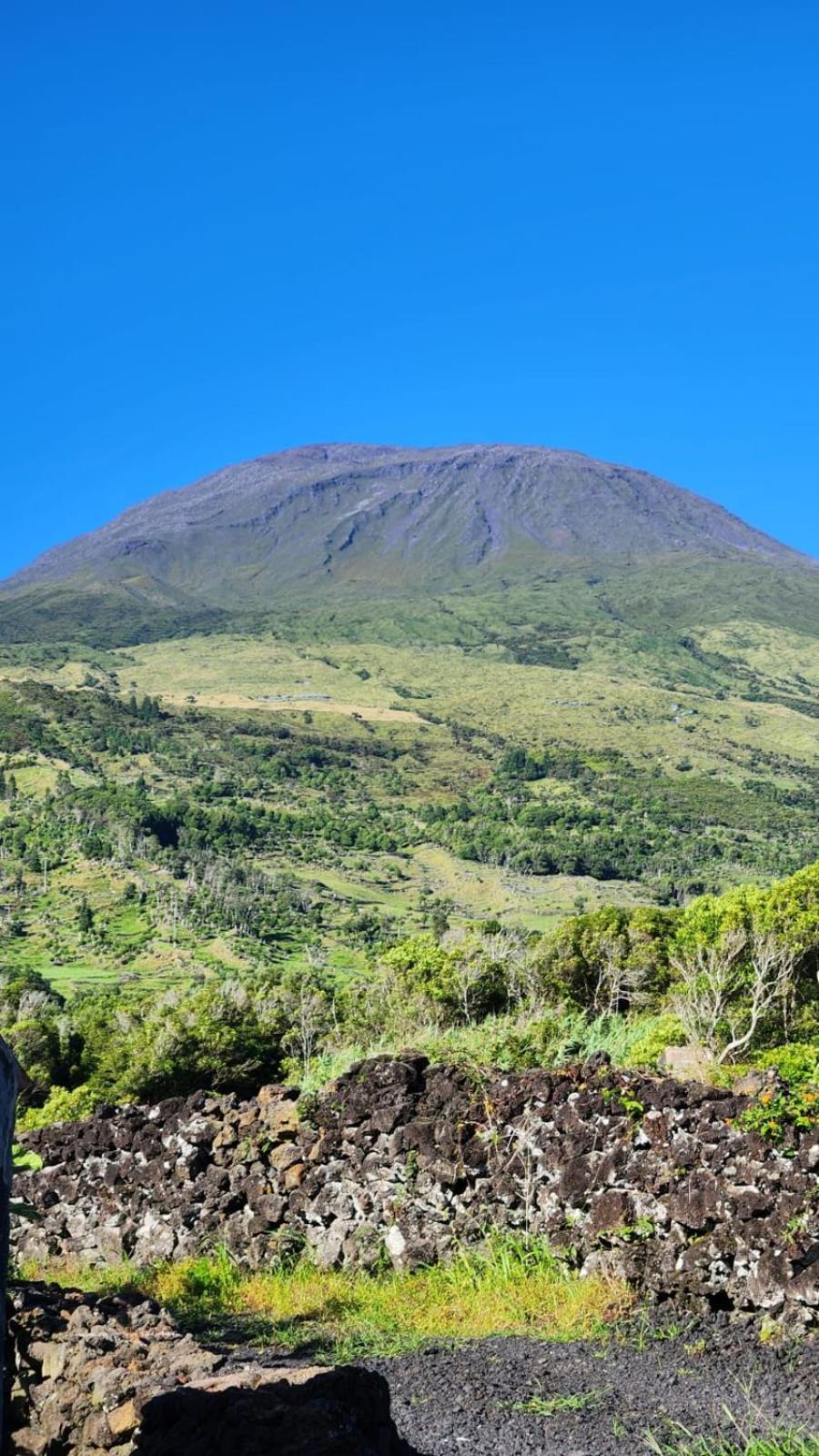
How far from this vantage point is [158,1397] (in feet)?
14.6

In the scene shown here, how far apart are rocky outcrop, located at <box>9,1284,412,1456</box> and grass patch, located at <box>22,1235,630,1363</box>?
1.57 m

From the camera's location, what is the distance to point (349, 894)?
108 metres

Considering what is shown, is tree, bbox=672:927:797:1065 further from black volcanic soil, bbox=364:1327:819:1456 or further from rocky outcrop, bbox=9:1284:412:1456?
rocky outcrop, bbox=9:1284:412:1456

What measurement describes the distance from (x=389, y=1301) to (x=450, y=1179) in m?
1.01

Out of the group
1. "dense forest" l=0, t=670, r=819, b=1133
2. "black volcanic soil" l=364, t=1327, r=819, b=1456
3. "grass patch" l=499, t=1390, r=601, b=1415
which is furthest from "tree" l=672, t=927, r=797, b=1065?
"grass patch" l=499, t=1390, r=601, b=1415

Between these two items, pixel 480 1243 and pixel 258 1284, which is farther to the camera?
pixel 258 1284

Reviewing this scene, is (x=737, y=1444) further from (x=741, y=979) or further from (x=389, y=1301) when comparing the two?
(x=741, y=979)

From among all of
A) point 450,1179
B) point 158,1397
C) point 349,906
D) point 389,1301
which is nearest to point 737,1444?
point 158,1397

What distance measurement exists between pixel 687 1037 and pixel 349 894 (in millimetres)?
92544

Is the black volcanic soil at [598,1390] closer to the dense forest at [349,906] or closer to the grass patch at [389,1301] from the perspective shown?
the grass patch at [389,1301]

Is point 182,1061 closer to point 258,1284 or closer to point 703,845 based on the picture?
point 258,1284

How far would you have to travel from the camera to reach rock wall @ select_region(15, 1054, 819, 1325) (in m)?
7.10

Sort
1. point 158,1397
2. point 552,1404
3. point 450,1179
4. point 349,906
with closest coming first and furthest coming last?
1. point 158,1397
2. point 552,1404
3. point 450,1179
4. point 349,906

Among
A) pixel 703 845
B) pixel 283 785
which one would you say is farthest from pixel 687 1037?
pixel 283 785
